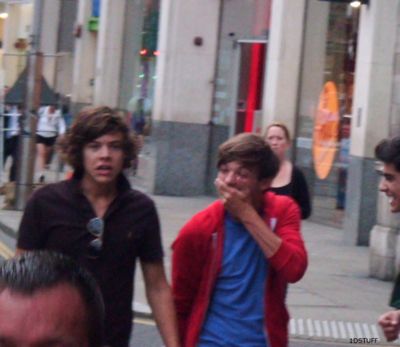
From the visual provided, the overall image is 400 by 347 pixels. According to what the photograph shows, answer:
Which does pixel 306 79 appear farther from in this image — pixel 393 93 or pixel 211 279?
pixel 211 279

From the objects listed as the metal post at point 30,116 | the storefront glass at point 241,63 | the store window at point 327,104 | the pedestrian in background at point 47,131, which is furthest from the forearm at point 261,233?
the pedestrian in background at point 47,131

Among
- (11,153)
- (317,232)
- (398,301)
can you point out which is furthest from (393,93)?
(398,301)

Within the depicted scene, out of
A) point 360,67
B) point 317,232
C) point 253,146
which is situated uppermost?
point 360,67

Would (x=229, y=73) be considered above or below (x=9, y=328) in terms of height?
above

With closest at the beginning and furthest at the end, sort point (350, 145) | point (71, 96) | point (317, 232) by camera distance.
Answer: point (350, 145) < point (317, 232) < point (71, 96)

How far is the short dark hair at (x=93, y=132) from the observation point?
16.1 ft

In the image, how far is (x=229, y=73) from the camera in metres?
22.9

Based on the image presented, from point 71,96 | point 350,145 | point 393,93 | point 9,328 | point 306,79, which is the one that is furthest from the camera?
point 71,96

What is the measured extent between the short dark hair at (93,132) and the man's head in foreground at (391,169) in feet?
3.19

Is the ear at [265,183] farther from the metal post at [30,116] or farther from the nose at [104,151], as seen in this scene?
the metal post at [30,116]

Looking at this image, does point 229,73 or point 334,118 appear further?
point 229,73

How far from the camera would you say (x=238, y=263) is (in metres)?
5.06

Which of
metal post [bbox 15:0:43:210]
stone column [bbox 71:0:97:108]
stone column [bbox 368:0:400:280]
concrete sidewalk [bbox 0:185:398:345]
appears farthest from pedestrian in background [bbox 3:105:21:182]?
stone column [bbox 368:0:400:280]

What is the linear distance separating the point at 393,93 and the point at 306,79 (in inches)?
155
